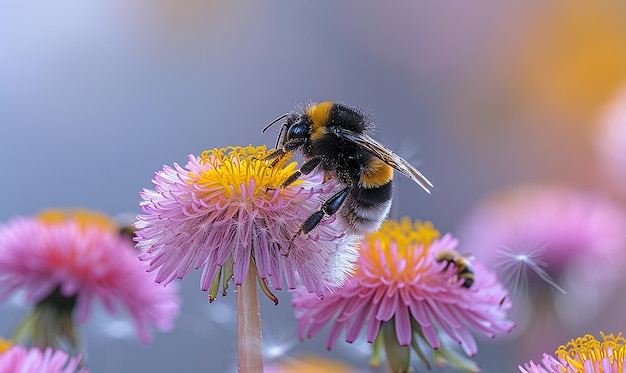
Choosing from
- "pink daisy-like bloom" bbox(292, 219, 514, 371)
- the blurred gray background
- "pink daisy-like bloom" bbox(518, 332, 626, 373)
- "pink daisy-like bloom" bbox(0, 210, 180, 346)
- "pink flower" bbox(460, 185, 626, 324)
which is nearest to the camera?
"pink daisy-like bloom" bbox(518, 332, 626, 373)

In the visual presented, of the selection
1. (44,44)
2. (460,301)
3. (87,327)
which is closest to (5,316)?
(87,327)

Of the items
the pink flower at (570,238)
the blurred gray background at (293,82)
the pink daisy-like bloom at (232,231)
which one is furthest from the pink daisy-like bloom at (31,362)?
the blurred gray background at (293,82)

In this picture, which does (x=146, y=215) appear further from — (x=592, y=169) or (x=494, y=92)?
(x=494, y=92)

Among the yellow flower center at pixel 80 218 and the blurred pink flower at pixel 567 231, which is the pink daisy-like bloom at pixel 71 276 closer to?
the yellow flower center at pixel 80 218

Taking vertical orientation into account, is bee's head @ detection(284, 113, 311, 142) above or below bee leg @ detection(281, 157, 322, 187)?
above

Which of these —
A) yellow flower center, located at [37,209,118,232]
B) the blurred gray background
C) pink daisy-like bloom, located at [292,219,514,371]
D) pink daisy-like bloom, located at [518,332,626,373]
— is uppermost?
the blurred gray background

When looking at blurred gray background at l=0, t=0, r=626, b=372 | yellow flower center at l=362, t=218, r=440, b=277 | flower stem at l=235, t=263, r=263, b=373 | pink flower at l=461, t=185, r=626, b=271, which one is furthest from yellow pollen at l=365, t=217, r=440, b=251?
blurred gray background at l=0, t=0, r=626, b=372

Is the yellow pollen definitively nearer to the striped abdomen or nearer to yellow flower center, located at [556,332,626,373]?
the striped abdomen
